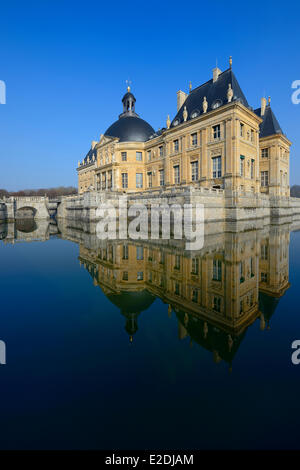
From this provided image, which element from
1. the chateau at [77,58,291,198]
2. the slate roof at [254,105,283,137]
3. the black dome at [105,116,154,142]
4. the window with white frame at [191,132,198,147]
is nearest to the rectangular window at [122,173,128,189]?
the chateau at [77,58,291,198]

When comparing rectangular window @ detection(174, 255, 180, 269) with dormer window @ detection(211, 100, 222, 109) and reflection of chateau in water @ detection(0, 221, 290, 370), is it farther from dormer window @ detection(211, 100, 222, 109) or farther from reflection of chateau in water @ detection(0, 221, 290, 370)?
dormer window @ detection(211, 100, 222, 109)

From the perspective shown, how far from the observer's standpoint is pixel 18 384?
148 inches

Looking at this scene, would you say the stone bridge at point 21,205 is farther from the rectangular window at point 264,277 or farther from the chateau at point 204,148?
the rectangular window at point 264,277

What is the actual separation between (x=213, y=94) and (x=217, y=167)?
32.3 ft

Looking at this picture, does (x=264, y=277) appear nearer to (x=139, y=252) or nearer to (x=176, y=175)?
(x=139, y=252)

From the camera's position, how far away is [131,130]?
138 feet

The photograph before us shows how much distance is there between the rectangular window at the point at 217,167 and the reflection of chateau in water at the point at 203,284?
14657mm

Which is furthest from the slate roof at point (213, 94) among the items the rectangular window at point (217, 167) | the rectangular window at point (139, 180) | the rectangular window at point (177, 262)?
the rectangular window at point (177, 262)

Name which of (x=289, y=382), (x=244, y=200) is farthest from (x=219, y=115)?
(x=289, y=382)

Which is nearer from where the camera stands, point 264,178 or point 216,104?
point 216,104

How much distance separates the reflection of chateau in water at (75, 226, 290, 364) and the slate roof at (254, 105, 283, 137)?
29.3 metres

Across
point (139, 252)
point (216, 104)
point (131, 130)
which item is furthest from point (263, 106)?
point (139, 252)

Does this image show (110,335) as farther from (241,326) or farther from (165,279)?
(165,279)

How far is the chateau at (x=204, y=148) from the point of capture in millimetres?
26047
